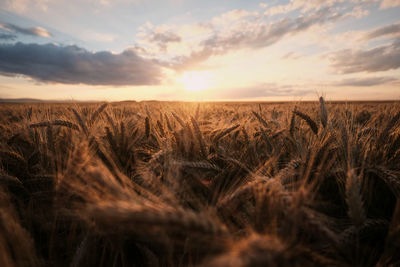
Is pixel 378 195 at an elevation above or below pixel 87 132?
below

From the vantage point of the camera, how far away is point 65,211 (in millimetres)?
869

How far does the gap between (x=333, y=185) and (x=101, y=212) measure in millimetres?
1268

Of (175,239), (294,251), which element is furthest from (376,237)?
(175,239)

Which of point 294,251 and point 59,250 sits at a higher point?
point 294,251

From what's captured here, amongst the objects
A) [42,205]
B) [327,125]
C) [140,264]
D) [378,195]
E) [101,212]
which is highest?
[327,125]

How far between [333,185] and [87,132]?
5.50 feet

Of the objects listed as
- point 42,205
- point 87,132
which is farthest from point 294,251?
point 87,132

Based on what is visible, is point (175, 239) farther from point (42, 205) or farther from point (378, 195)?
point (378, 195)

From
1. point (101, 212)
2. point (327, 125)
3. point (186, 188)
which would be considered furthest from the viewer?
point (327, 125)

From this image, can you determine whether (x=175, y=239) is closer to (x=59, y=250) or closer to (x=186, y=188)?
(x=186, y=188)

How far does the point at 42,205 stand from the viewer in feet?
3.63

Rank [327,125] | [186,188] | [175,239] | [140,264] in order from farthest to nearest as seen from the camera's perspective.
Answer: [327,125]
[186,188]
[140,264]
[175,239]

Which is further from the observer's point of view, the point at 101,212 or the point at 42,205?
the point at 42,205

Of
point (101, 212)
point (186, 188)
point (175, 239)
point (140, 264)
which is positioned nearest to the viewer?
point (101, 212)
